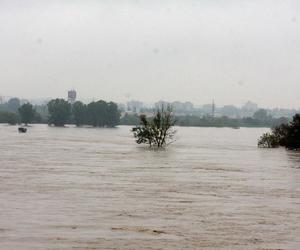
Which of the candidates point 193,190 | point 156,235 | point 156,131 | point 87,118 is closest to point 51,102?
point 87,118

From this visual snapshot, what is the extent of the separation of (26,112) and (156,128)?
101 meters

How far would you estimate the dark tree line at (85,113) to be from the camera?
155750mm

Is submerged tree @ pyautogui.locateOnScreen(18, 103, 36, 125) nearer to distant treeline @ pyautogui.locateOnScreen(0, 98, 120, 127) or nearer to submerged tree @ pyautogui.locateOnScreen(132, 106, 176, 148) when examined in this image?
distant treeline @ pyautogui.locateOnScreen(0, 98, 120, 127)

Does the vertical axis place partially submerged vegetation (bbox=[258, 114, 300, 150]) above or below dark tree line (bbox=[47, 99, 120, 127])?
below

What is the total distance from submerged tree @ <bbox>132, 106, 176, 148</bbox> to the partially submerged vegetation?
38.6ft

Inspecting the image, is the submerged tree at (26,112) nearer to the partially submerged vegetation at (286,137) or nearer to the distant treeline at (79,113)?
the distant treeline at (79,113)

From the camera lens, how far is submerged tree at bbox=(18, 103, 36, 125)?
15938 cm

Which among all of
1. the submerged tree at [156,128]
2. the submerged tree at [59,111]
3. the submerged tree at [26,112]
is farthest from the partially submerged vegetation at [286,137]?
the submerged tree at [26,112]

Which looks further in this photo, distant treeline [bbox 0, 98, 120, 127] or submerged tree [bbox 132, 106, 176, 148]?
distant treeline [bbox 0, 98, 120, 127]

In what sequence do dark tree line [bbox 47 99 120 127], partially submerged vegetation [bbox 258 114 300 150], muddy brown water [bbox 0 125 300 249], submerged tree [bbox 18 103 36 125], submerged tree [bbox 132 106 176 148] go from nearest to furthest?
muddy brown water [bbox 0 125 300 249]
partially submerged vegetation [bbox 258 114 300 150]
submerged tree [bbox 132 106 176 148]
dark tree line [bbox 47 99 120 127]
submerged tree [bbox 18 103 36 125]

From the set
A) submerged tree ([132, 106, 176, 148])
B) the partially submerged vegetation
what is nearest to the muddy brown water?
submerged tree ([132, 106, 176, 148])

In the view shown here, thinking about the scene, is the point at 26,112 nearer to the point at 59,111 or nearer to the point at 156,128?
the point at 59,111

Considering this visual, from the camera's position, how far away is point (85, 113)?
160 meters

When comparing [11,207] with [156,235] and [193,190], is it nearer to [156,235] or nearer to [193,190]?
[156,235]
